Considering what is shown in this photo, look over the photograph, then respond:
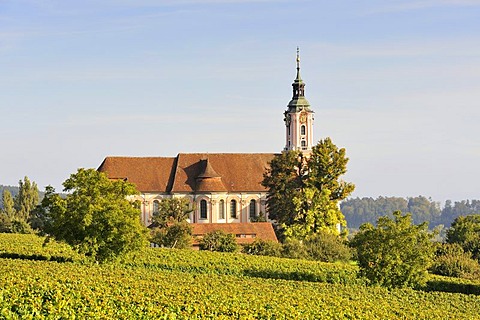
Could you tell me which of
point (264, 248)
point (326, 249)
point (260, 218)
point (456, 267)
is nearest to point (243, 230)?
point (260, 218)

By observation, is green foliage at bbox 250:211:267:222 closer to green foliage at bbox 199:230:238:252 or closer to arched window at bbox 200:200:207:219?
arched window at bbox 200:200:207:219

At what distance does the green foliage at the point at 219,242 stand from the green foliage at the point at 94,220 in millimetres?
23253

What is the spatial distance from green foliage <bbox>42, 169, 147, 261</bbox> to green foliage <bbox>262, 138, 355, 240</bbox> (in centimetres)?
2834

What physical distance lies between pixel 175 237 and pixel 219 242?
3.86 m

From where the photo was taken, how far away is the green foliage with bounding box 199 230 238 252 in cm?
6938

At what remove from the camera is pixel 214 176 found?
301 feet

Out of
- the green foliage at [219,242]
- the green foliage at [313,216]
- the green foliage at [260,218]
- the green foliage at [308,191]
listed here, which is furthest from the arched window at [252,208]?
the green foliage at [219,242]

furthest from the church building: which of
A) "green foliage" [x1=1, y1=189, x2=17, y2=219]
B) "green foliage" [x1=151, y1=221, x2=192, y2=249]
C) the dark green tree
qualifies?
"green foliage" [x1=1, y1=189, x2=17, y2=219]

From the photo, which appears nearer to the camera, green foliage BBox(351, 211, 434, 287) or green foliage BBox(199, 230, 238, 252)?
green foliage BBox(351, 211, 434, 287)

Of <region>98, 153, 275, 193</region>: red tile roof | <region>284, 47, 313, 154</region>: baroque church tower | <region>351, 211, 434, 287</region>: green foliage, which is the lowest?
<region>351, 211, 434, 287</region>: green foliage

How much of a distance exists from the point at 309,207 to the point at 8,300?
51.2m

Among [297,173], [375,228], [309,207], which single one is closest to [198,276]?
[375,228]

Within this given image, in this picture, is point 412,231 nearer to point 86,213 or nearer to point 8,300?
point 86,213

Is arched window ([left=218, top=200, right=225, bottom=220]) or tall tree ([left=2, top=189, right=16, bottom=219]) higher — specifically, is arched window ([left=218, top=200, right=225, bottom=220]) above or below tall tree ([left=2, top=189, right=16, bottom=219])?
below
